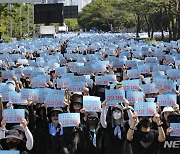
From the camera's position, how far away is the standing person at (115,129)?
822 cm

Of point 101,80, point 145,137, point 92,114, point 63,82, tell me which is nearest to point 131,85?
point 63,82

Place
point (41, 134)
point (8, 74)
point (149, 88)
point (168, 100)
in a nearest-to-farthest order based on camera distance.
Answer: point (168, 100) → point (41, 134) → point (149, 88) → point (8, 74)

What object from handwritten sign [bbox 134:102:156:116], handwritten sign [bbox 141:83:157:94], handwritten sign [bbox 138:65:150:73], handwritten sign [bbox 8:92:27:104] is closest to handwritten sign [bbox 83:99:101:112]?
handwritten sign [bbox 134:102:156:116]

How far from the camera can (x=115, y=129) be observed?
27.1ft

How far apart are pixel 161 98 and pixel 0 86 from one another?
391 centimetres

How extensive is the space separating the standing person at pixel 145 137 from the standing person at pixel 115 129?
507 millimetres

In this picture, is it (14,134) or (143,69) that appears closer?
(14,134)

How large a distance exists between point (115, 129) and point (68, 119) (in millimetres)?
756

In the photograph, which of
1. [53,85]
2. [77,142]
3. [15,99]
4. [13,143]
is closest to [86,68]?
[53,85]

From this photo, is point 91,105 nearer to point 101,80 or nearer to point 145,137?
point 145,137

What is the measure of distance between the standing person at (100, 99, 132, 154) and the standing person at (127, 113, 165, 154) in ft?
1.66

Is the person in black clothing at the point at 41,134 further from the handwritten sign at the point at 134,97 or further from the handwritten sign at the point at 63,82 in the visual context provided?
the handwritten sign at the point at 63,82

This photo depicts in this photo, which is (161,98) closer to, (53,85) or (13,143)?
(13,143)

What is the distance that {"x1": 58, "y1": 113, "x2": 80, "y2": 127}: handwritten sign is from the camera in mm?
7922
